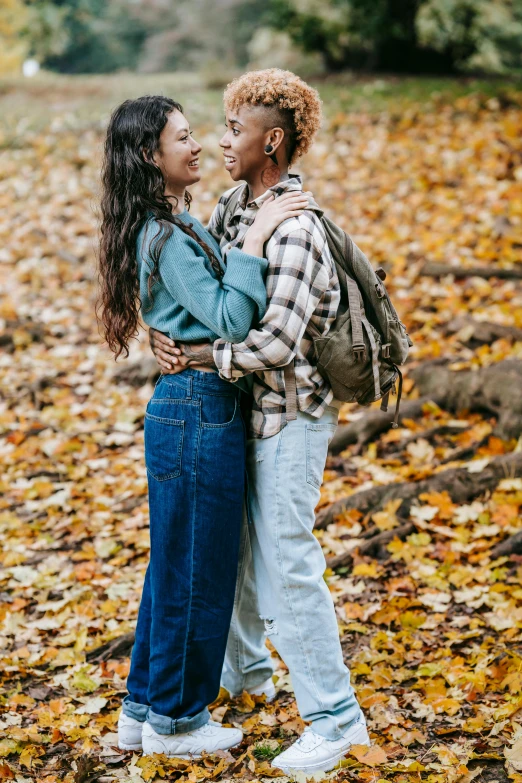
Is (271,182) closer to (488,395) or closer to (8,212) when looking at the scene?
(488,395)

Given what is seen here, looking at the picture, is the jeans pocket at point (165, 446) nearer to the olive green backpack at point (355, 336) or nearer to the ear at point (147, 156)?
the olive green backpack at point (355, 336)

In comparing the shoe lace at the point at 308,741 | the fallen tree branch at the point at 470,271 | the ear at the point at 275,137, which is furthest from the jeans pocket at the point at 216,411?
the fallen tree branch at the point at 470,271

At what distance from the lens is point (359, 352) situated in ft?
9.31

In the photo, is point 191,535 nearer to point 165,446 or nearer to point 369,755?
point 165,446

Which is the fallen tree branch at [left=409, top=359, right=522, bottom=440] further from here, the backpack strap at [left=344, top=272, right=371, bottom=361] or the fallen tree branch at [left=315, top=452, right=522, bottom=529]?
the backpack strap at [left=344, top=272, right=371, bottom=361]

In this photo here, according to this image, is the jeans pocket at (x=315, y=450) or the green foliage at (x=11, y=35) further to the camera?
the green foliage at (x=11, y=35)

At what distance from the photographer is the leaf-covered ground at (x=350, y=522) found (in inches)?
124

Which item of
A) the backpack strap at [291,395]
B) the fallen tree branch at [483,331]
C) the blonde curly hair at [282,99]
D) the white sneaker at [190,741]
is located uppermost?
the blonde curly hair at [282,99]

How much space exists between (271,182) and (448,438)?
287 centimetres

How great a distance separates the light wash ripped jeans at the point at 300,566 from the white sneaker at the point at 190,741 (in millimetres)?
384

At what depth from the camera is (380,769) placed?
9.47ft

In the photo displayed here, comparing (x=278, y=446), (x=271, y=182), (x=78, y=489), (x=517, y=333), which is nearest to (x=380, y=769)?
(x=278, y=446)

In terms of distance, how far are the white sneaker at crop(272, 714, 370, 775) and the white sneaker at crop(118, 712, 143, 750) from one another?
1.97ft

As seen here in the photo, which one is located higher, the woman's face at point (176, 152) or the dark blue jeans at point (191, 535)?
the woman's face at point (176, 152)
